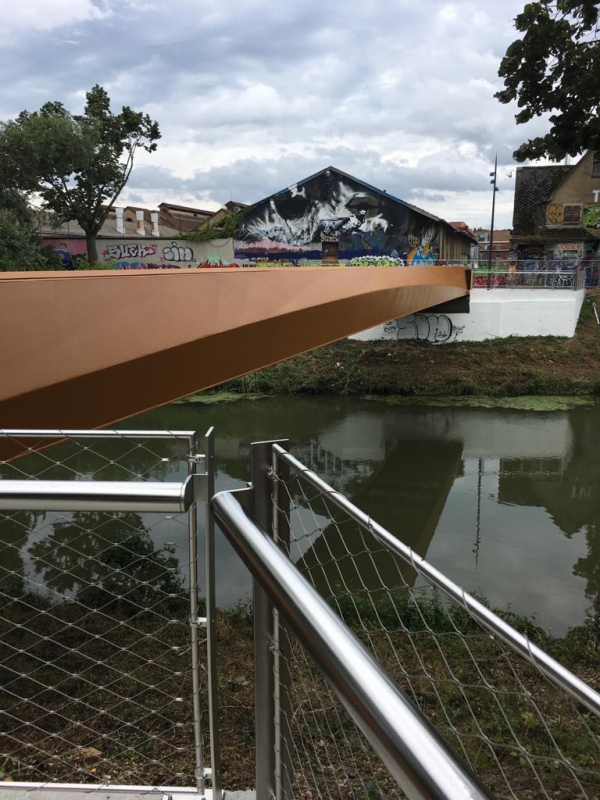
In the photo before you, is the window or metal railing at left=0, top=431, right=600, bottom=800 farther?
the window

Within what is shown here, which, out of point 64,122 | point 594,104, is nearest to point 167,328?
point 594,104

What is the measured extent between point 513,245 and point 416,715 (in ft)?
111

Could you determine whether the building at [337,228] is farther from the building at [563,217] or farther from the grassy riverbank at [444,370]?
the grassy riverbank at [444,370]

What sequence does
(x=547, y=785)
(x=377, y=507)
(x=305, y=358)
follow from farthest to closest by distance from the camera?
(x=305, y=358)
(x=377, y=507)
(x=547, y=785)

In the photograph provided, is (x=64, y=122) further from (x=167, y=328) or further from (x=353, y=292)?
(x=167, y=328)

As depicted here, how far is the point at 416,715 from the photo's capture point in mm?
677

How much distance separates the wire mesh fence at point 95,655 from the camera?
9.01 feet

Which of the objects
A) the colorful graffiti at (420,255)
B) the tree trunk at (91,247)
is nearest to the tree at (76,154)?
the tree trunk at (91,247)

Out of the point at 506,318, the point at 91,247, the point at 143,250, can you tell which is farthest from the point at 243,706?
the point at 143,250

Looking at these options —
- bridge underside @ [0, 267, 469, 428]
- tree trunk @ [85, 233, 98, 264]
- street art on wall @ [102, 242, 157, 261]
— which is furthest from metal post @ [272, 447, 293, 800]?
street art on wall @ [102, 242, 157, 261]

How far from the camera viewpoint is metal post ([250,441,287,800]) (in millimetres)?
1375

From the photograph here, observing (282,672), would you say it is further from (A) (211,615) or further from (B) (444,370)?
(B) (444,370)

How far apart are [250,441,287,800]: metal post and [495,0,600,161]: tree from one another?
5043 millimetres

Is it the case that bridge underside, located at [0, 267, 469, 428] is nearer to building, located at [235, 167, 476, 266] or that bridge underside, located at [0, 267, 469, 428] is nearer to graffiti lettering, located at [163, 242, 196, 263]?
building, located at [235, 167, 476, 266]
